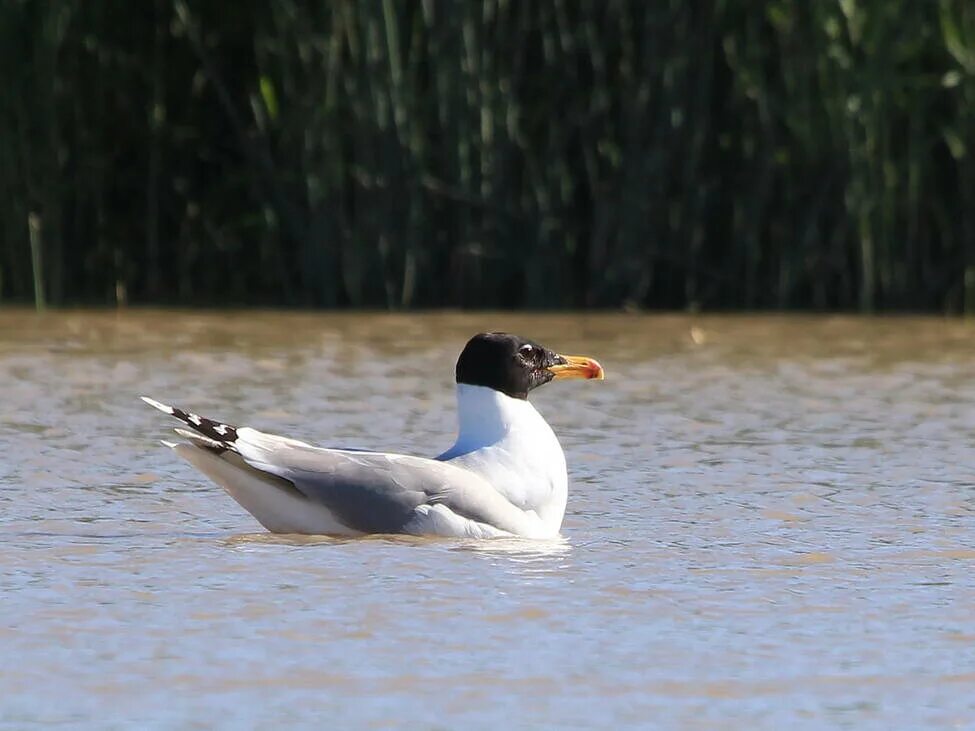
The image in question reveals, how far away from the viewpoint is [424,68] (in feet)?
45.9

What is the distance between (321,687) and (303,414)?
488cm

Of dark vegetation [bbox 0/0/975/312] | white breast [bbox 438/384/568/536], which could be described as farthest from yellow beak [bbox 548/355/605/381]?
dark vegetation [bbox 0/0/975/312]

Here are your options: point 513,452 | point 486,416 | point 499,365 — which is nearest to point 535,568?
point 513,452

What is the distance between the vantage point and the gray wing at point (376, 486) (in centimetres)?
652

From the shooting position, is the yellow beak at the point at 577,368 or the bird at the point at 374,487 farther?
the yellow beak at the point at 577,368

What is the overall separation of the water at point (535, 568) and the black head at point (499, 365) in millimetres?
480

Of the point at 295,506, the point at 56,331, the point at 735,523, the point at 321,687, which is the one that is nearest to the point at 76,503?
the point at 295,506

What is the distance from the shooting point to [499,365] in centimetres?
711

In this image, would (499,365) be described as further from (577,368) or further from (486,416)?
(577,368)

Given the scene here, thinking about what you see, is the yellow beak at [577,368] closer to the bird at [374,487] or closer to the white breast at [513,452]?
the white breast at [513,452]

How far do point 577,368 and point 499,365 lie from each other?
1.40 feet

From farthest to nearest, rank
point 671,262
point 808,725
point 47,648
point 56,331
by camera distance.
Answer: point 671,262
point 56,331
point 47,648
point 808,725

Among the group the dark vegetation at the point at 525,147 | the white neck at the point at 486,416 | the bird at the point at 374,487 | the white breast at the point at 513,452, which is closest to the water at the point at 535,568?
the bird at the point at 374,487

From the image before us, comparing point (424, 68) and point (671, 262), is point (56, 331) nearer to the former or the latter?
point (424, 68)
